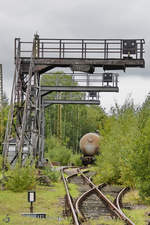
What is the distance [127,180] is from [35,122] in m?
5.77

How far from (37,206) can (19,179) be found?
401cm

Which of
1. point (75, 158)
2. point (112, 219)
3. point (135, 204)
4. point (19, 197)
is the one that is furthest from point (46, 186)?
point (75, 158)

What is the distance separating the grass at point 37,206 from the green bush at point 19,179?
0.47 meters

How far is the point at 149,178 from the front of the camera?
1337cm

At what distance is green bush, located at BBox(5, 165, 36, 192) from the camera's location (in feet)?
58.2

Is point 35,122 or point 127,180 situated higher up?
point 35,122

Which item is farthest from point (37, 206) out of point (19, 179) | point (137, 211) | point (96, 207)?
point (19, 179)

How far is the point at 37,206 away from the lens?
14008 millimetres

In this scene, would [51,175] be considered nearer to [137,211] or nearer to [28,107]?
[28,107]

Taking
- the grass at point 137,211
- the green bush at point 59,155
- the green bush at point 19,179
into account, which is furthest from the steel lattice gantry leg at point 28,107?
the green bush at point 59,155

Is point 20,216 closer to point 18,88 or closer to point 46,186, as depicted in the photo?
point 46,186

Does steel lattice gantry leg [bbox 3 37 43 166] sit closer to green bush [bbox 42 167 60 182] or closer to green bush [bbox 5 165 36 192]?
green bush [bbox 42 167 60 182]

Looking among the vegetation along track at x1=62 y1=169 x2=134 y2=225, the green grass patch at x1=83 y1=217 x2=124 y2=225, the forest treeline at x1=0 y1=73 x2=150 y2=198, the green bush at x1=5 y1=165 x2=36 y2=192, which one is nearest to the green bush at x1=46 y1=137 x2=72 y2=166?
the forest treeline at x1=0 y1=73 x2=150 y2=198

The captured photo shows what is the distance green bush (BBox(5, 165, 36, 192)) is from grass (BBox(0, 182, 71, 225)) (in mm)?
473
